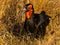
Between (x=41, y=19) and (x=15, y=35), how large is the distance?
640mm

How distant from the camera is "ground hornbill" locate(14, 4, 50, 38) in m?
5.89

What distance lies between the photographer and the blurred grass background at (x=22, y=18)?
5.60m

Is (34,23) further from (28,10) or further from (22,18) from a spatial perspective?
(22,18)

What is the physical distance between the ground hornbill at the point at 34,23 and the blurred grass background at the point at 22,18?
129 mm

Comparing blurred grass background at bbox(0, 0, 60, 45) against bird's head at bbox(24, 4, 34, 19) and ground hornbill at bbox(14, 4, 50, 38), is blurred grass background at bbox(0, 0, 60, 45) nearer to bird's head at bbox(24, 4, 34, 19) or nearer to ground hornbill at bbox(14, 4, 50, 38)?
ground hornbill at bbox(14, 4, 50, 38)

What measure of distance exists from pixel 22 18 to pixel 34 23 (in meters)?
0.47

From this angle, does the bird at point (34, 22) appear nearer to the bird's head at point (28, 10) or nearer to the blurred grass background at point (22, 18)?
the bird's head at point (28, 10)

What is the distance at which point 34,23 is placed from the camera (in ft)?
19.6

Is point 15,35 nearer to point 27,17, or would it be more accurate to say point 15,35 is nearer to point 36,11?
point 27,17

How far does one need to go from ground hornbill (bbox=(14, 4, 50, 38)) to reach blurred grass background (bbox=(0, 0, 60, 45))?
13cm

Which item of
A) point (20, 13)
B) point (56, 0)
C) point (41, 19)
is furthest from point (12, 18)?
point (56, 0)

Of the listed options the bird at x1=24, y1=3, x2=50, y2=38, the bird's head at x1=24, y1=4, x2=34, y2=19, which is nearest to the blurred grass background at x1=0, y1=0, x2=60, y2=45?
the bird at x1=24, y1=3, x2=50, y2=38

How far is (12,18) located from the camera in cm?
623

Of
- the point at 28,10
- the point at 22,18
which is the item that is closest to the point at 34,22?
the point at 28,10
